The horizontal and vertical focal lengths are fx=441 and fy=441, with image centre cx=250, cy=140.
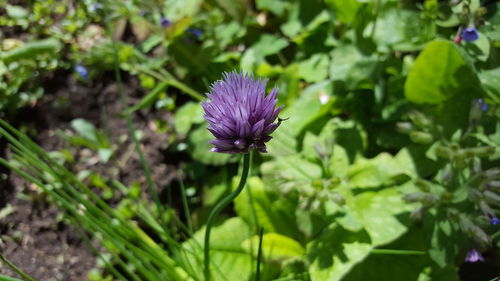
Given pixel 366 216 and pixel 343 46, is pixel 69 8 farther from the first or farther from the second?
pixel 366 216

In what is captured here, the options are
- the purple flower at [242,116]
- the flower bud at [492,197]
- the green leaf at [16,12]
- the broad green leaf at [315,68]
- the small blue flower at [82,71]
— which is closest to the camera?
the purple flower at [242,116]

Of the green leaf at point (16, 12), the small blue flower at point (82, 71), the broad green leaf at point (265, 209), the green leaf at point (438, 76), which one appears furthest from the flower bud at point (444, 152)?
the green leaf at point (16, 12)

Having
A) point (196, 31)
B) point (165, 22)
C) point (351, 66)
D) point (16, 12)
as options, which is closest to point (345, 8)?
point (351, 66)

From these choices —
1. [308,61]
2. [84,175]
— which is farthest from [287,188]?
[84,175]

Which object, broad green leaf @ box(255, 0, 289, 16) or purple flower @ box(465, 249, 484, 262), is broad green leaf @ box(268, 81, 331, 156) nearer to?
broad green leaf @ box(255, 0, 289, 16)

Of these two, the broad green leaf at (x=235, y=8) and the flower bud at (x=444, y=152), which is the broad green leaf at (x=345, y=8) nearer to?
the broad green leaf at (x=235, y=8)

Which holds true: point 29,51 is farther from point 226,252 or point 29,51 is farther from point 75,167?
point 226,252

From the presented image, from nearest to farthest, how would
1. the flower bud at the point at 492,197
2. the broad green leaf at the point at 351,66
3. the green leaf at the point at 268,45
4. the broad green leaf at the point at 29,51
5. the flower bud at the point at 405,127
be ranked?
1. the flower bud at the point at 492,197
2. the flower bud at the point at 405,127
3. the broad green leaf at the point at 351,66
4. the green leaf at the point at 268,45
5. the broad green leaf at the point at 29,51

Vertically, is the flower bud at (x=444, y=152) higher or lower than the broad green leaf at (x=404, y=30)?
lower

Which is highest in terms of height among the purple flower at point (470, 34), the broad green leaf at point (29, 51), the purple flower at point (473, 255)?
the broad green leaf at point (29, 51)
